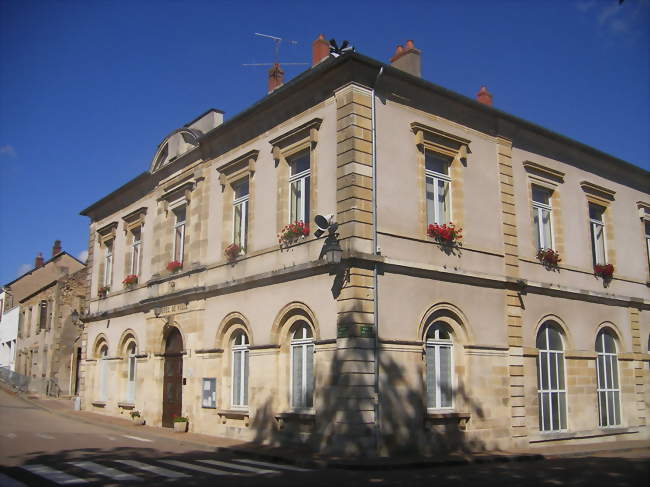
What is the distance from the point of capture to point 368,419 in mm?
11688

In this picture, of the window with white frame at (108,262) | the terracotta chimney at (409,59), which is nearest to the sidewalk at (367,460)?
the window with white frame at (108,262)

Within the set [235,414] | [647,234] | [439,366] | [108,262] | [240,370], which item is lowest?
[235,414]

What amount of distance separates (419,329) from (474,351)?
5.51ft

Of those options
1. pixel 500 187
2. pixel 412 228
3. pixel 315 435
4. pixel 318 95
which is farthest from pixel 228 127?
pixel 315 435

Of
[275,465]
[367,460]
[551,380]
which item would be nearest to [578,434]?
[551,380]

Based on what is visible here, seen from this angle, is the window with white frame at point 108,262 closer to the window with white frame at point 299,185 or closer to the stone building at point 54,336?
the stone building at point 54,336

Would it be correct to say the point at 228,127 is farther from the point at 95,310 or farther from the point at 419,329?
the point at 95,310

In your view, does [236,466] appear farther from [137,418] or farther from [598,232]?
[598,232]

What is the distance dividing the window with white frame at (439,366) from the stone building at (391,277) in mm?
41

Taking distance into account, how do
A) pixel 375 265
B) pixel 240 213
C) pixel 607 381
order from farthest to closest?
pixel 607 381, pixel 240 213, pixel 375 265

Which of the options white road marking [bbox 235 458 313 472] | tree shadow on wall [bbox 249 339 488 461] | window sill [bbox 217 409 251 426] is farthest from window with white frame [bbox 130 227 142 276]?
white road marking [bbox 235 458 313 472]

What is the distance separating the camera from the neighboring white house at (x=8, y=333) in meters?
41.4

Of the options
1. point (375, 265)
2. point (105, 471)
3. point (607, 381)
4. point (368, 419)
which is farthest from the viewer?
point (607, 381)

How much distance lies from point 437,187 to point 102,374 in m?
14.0
